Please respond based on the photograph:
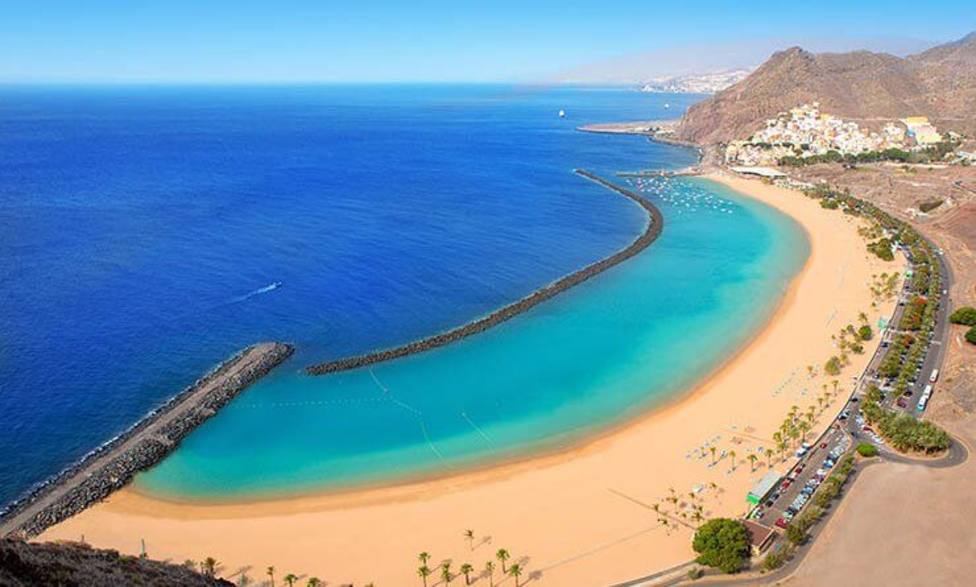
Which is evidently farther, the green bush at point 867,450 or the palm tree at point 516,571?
the green bush at point 867,450

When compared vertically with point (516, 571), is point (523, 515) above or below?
below

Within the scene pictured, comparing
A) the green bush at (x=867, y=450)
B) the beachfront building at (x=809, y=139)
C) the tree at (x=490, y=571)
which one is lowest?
the tree at (x=490, y=571)

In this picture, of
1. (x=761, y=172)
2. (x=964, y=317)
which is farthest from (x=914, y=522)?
(x=761, y=172)

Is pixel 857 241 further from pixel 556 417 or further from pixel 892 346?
pixel 556 417

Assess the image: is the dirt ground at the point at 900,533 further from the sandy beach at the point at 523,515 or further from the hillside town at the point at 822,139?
the hillside town at the point at 822,139

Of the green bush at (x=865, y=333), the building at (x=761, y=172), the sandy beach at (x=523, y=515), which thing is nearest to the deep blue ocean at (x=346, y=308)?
the sandy beach at (x=523, y=515)

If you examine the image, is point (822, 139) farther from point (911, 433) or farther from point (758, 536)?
point (758, 536)

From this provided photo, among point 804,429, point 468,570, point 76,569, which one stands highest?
point 76,569
